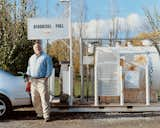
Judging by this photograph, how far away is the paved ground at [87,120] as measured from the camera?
13016 mm

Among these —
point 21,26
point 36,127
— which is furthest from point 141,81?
point 21,26

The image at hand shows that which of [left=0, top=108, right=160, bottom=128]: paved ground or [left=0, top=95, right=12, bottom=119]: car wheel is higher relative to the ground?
[left=0, top=95, right=12, bottom=119]: car wheel

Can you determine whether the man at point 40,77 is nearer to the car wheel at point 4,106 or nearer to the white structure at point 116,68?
the car wheel at point 4,106

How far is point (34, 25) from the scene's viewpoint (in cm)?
1471

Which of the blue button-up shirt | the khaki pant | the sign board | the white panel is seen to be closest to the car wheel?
the khaki pant

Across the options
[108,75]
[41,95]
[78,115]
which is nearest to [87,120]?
[78,115]

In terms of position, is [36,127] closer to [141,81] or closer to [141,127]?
[141,127]

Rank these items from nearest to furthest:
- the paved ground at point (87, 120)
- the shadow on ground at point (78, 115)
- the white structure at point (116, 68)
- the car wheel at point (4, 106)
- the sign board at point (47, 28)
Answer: the paved ground at point (87, 120)
the car wheel at point (4, 106)
the shadow on ground at point (78, 115)
the sign board at point (47, 28)
the white structure at point (116, 68)

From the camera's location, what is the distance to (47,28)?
14.7m

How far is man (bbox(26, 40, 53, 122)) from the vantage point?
1352 centimetres

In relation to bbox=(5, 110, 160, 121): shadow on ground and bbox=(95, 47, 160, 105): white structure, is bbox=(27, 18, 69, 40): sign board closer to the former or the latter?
bbox=(95, 47, 160, 105): white structure

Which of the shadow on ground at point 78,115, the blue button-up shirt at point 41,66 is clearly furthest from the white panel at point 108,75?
the blue button-up shirt at point 41,66

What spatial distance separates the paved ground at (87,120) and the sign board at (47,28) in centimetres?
223

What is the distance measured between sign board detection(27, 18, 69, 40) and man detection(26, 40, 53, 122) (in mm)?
1064
